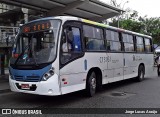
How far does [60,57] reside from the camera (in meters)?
7.60

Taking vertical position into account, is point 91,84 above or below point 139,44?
below

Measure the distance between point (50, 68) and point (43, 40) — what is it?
1.01 meters

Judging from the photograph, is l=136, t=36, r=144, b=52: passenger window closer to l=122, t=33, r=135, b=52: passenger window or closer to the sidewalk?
l=122, t=33, r=135, b=52: passenger window

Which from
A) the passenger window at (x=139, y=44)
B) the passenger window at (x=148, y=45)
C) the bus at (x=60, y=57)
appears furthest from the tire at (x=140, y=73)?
Result: the bus at (x=60, y=57)

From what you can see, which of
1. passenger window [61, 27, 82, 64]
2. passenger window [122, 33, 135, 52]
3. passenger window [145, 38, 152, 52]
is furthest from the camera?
passenger window [145, 38, 152, 52]

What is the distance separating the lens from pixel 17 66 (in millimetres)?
8016

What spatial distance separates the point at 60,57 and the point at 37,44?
2.99 ft

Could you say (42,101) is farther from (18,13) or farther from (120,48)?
(18,13)

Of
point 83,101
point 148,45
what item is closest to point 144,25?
point 148,45

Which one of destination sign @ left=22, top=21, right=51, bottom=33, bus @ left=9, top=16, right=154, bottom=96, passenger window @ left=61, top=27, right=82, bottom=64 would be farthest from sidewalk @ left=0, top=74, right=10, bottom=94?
passenger window @ left=61, top=27, right=82, bottom=64

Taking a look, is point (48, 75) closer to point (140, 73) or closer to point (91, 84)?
point (91, 84)

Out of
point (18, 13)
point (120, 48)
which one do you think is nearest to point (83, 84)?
point (120, 48)

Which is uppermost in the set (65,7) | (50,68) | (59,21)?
(65,7)

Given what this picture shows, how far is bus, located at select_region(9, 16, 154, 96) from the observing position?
744 centimetres
